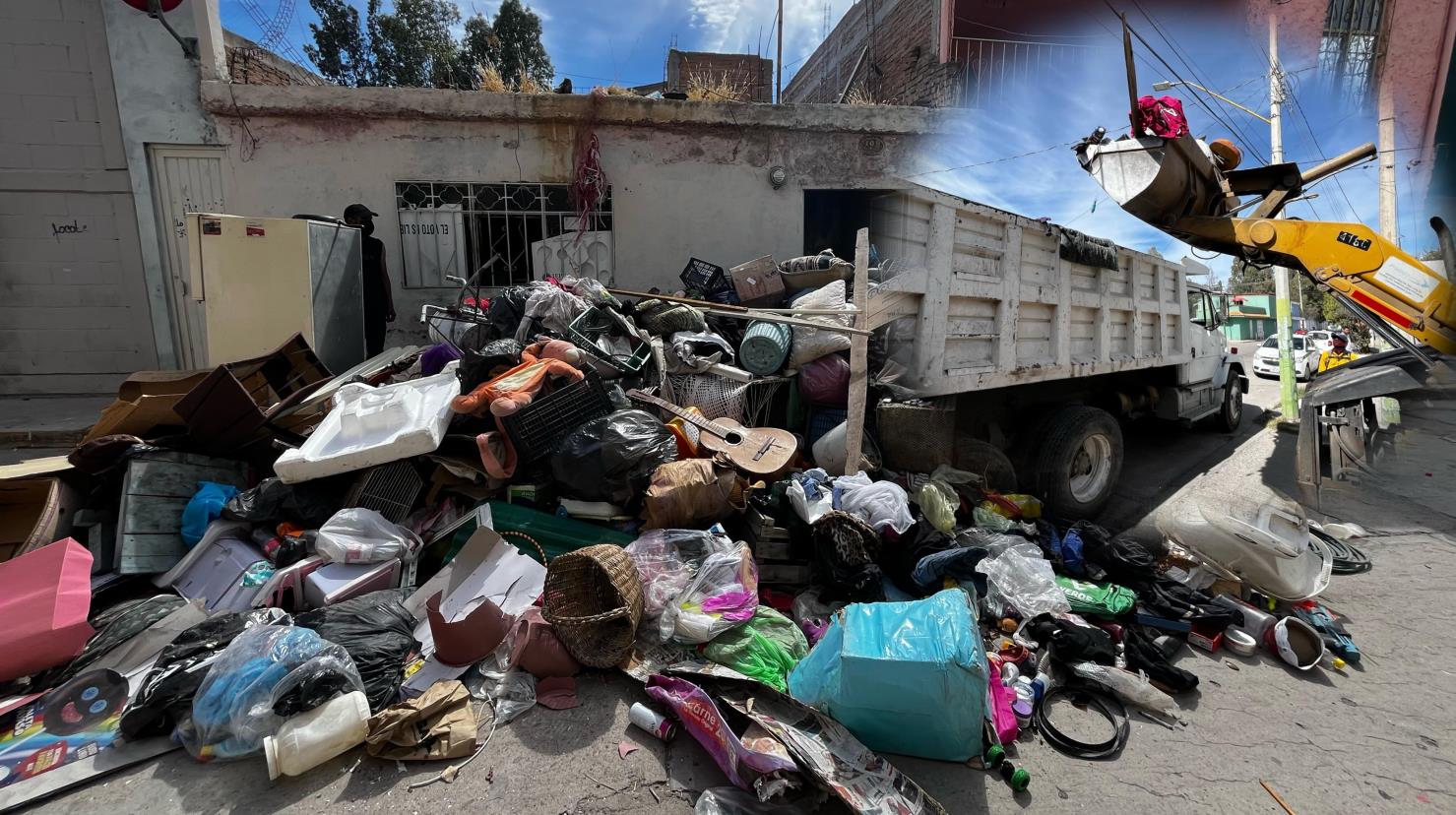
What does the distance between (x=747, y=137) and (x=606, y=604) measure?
18.3 feet

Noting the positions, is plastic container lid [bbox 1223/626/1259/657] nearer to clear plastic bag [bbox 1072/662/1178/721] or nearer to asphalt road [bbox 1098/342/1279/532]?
clear plastic bag [bbox 1072/662/1178/721]

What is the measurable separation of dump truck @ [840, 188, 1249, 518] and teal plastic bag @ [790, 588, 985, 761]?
5.93 ft

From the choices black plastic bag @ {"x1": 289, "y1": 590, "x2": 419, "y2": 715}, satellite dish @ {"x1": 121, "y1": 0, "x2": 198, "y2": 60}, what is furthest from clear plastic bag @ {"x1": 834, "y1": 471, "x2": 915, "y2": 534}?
satellite dish @ {"x1": 121, "y1": 0, "x2": 198, "y2": 60}

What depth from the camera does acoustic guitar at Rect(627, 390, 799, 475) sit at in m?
3.55

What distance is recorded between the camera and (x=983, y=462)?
4027mm

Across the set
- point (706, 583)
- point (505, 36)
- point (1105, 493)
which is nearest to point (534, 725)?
point (706, 583)

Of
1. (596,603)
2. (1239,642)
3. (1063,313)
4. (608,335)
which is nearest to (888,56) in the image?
(1063,313)

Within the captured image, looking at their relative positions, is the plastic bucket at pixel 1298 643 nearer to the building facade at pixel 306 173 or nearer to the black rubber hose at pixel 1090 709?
the black rubber hose at pixel 1090 709

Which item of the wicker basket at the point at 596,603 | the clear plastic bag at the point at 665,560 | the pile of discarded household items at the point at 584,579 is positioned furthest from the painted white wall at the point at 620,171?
the wicker basket at the point at 596,603

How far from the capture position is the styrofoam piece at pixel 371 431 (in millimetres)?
3207

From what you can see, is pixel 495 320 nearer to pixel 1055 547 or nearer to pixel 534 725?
pixel 534 725

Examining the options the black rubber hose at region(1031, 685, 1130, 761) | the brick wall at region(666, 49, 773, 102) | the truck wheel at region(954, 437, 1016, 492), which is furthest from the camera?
the brick wall at region(666, 49, 773, 102)

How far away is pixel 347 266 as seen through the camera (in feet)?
17.1

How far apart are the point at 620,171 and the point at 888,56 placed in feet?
20.9
